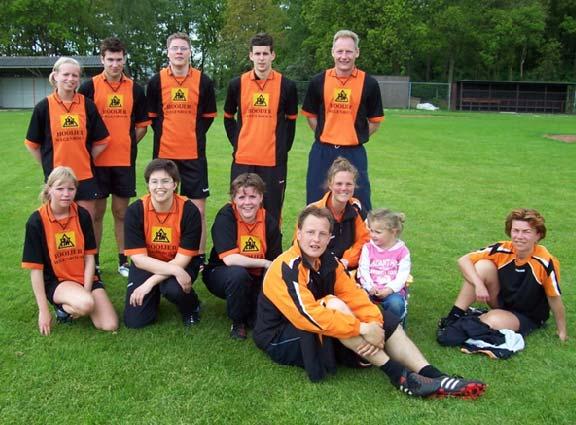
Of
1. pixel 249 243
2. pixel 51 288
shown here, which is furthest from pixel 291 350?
pixel 51 288

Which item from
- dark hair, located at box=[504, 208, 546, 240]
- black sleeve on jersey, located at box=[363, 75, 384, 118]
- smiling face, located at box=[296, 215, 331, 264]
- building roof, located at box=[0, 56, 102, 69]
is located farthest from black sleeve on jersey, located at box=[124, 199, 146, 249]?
building roof, located at box=[0, 56, 102, 69]

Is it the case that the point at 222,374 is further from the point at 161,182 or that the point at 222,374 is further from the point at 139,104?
the point at 139,104

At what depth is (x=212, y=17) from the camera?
59312 mm

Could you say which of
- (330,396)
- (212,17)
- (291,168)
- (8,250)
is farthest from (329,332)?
(212,17)

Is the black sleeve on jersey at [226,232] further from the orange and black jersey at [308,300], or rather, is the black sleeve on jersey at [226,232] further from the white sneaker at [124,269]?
the white sneaker at [124,269]

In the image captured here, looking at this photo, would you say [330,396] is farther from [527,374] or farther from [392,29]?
A: [392,29]

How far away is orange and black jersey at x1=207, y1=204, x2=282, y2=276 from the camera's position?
4242mm

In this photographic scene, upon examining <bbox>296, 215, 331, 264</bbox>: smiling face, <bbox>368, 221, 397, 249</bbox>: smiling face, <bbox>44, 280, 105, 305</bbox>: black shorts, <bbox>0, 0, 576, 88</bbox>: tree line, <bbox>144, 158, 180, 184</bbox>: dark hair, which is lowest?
<bbox>44, 280, 105, 305</bbox>: black shorts

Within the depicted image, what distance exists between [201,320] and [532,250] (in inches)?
96.4

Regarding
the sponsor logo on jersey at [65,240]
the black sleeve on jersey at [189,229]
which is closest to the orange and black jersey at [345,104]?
the black sleeve on jersey at [189,229]

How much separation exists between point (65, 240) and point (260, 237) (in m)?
1.41

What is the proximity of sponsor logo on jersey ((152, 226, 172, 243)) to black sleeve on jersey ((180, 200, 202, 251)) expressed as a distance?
10 cm

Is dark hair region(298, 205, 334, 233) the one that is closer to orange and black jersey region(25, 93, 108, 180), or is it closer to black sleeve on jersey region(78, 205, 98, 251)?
black sleeve on jersey region(78, 205, 98, 251)

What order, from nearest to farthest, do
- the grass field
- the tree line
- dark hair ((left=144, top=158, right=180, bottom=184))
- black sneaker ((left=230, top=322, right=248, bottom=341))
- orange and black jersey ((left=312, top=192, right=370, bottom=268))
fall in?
the grass field, black sneaker ((left=230, top=322, right=248, bottom=341)), dark hair ((left=144, top=158, right=180, bottom=184)), orange and black jersey ((left=312, top=192, right=370, bottom=268)), the tree line
